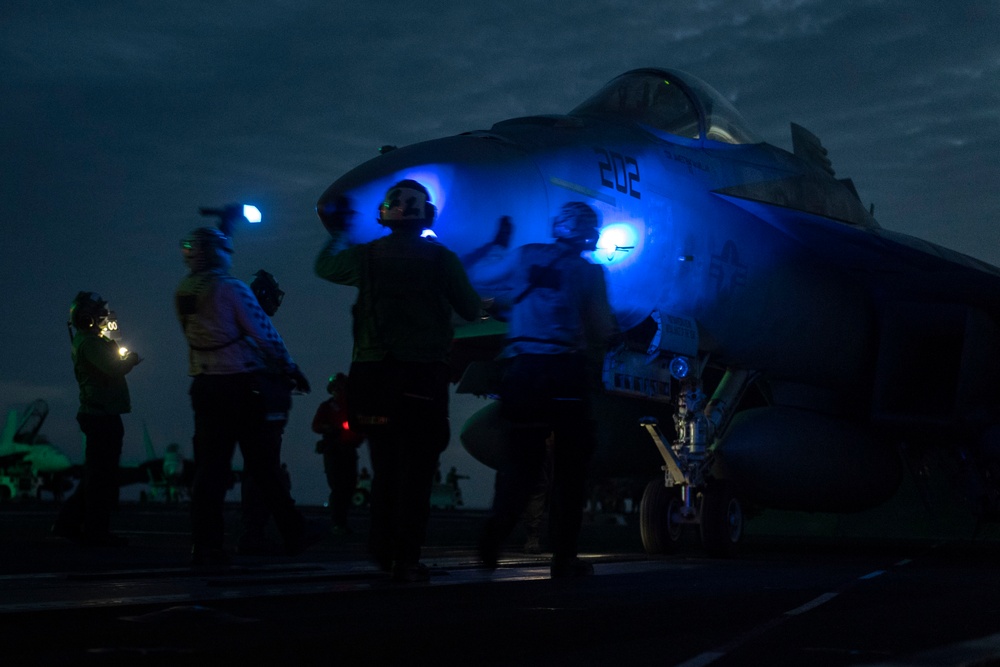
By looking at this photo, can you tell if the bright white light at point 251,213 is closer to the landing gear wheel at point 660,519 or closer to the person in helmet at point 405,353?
the person in helmet at point 405,353

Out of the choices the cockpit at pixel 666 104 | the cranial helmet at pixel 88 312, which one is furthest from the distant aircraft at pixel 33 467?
the cockpit at pixel 666 104

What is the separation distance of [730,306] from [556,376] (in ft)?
12.5

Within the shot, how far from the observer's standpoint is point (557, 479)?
592cm

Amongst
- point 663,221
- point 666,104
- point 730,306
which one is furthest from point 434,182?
point 730,306

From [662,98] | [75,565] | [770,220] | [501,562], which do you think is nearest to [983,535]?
[770,220]

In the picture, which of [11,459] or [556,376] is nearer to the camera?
[556,376]

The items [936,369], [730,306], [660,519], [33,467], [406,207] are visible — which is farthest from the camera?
[33,467]

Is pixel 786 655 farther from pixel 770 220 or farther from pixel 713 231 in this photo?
pixel 770 220

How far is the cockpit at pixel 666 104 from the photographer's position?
8.76m

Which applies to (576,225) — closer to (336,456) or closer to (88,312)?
(88,312)

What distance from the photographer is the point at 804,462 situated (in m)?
9.53

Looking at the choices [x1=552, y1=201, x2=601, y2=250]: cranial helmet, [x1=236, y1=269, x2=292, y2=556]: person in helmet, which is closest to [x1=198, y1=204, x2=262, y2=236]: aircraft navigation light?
[x1=236, y1=269, x2=292, y2=556]: person in helmet

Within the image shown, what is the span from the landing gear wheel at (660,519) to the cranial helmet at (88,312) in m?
3.96

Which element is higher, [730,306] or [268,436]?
[730,306]
